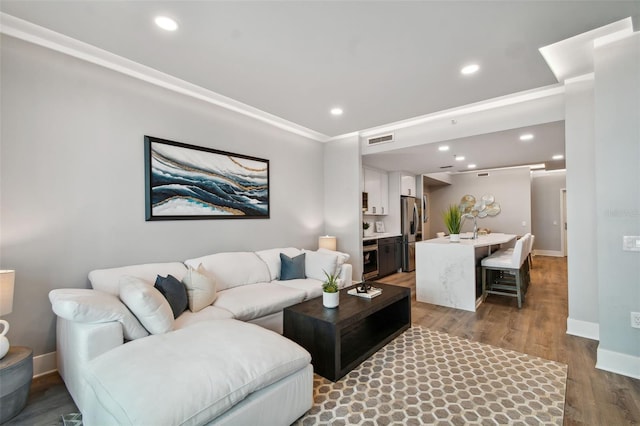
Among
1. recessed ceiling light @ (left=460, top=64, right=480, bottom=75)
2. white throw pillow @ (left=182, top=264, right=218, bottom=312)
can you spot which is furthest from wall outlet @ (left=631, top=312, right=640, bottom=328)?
white throw pillow @ (left=182, top=264, right=218, bottom=312)

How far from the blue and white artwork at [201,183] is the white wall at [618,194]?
363 cm

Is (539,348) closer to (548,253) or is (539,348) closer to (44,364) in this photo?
(44,364)

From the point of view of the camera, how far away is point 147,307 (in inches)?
79.0

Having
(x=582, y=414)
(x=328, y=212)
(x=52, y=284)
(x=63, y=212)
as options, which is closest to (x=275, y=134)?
(x=328, y=212)

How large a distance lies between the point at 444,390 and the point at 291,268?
7.13 feet

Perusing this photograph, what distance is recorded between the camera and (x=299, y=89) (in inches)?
128

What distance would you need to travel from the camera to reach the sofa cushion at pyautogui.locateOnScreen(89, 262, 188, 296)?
7.93 ft

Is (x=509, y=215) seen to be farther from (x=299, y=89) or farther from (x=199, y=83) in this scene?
(x=199, y=83)

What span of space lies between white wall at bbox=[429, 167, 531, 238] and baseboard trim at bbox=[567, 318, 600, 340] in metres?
5.62

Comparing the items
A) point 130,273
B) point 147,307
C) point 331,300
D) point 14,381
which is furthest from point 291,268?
point 14,381

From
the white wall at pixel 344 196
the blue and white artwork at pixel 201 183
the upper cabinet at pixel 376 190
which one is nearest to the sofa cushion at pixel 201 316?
the blue and white artwork at pixel 201 183

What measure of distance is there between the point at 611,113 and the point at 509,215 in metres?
→ 6.43

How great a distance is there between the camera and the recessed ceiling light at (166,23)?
209 cm

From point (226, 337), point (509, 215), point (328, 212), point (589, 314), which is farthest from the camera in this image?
point (509, 215)
